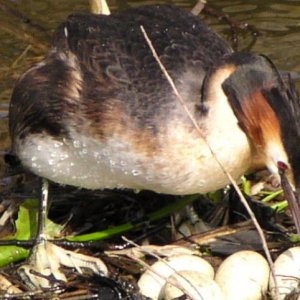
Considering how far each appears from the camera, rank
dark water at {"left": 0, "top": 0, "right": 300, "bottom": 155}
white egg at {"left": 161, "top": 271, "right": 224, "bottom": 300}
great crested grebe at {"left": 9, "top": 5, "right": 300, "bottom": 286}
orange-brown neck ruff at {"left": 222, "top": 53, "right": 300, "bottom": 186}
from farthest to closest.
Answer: dark water at {"left": 0, "top": 0, "right": 300, "bottom": 155}
great crested grebe at {"left": 9, "top": 5, "right": 300, "bottom": 286}
orange-brown neck ruff at {"left": 222, "top": 53, "right": 300, "bottom": 186}
white egg at {"left": 161, "top": 271, "right": 224, "bottom": 300}

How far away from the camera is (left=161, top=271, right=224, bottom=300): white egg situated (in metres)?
6.09

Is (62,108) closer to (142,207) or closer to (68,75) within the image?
(68,75)

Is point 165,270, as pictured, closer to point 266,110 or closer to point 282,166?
point 282,166

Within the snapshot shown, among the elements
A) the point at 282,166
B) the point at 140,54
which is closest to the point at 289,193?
the point at 282,166

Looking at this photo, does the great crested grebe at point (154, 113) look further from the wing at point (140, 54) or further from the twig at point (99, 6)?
the twig at point (99, 6)

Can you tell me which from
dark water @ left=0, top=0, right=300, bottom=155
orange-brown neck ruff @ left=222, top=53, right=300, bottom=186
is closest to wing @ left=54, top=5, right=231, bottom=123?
orange-brown neck ruff @ left=222, top=53, right=300, bottom=186

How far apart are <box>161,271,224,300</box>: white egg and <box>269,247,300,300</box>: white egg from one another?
13.2 inches

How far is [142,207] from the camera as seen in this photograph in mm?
7488

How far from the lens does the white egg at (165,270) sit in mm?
6414

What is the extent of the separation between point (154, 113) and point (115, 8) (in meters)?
4.25

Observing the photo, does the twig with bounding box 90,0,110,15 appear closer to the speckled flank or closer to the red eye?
the speckled flank

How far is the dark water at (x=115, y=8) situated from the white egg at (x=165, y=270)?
125 inches

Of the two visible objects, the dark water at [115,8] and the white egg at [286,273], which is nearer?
the white egg at [286,273]

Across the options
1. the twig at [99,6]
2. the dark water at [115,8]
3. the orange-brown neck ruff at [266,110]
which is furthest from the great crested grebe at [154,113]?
the dark water at [115,8]
